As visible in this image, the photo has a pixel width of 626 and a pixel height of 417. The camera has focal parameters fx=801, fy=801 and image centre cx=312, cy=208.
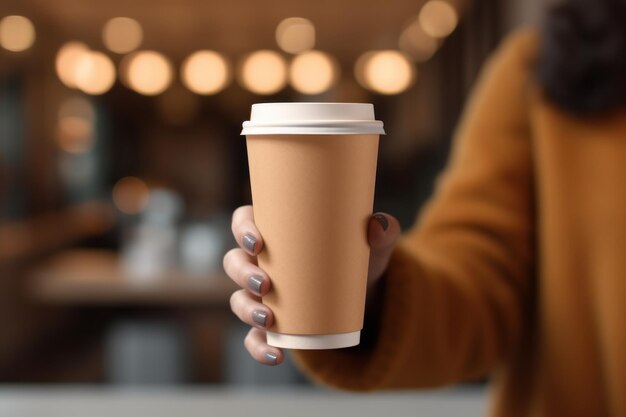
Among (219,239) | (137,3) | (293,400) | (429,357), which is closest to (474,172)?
(429,357)

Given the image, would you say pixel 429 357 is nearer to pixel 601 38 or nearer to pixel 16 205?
pixel 601 38

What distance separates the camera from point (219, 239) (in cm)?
402

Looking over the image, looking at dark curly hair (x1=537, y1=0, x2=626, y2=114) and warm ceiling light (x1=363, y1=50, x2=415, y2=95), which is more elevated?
dark curly hair (x1=537, y1=0, x2=626, y2=114)

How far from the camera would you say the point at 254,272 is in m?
0.56

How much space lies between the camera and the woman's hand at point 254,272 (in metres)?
0.56

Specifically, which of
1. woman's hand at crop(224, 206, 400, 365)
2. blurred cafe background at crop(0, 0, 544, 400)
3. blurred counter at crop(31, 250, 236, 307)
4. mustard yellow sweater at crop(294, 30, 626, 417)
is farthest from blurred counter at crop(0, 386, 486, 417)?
blurred cafe background at crop(0, 0, 544, 400)

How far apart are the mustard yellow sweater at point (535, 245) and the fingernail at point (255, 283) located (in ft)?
1.54

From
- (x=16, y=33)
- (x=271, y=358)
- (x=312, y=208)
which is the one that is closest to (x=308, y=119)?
(x=312, y=208)

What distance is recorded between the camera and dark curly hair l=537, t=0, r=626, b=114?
110 cm

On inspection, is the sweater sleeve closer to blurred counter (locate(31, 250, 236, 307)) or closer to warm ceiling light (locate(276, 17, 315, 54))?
blurred counter (locate(31, 250, 236, 307))

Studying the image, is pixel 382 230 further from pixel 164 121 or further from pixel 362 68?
pixel 164 121

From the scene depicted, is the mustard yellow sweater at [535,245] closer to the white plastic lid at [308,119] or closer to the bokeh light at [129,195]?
the white plastic lid at [308,119]

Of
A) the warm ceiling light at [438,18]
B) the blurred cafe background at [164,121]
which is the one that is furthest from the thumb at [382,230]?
the warm ceiling light at [438,18]

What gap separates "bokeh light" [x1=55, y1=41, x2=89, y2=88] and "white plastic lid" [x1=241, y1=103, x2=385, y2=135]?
4482 millimetres
